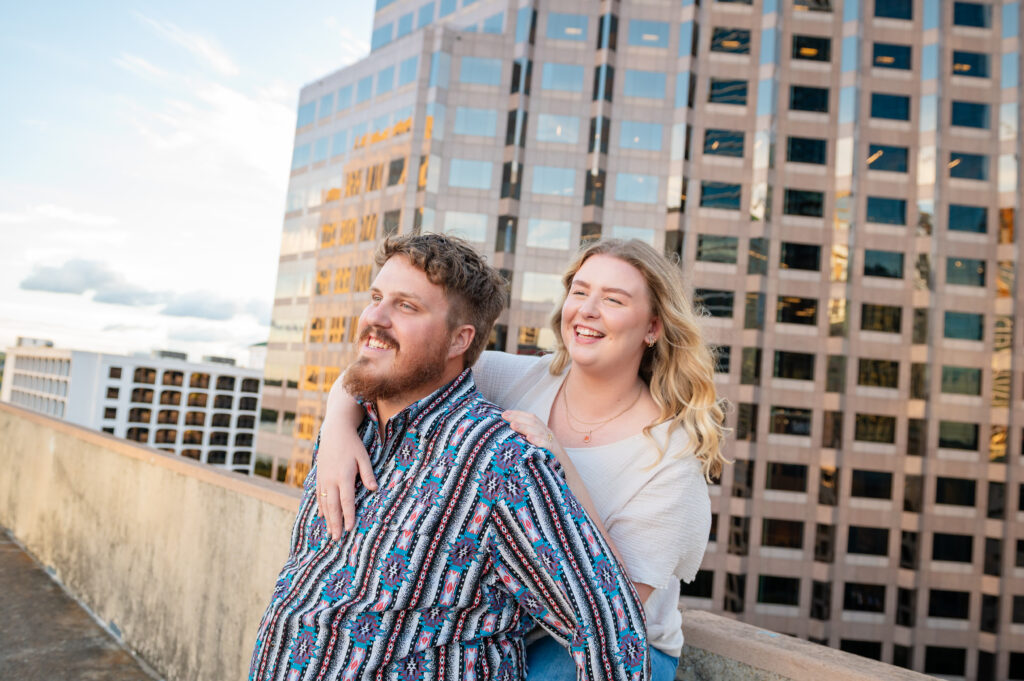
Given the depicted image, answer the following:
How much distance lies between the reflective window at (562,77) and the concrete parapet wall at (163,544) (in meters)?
37.7

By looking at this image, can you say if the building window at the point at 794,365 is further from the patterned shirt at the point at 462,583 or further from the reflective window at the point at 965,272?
the patterned shirt at the point at 462,583

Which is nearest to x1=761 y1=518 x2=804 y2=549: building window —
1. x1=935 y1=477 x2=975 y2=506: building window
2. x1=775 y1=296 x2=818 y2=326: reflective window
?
x1=935 y1=477 x2=975 y2=506: building window

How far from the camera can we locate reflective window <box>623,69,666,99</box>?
39.3 meters

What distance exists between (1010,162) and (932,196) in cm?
504

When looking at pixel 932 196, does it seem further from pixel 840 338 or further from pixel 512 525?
pixel 512 525

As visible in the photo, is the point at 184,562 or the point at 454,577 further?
the point at 184,562

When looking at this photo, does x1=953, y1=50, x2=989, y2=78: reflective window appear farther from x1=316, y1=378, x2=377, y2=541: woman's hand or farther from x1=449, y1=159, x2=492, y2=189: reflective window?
x1=316, y1=378, x2=377, y2=541: woman's hand

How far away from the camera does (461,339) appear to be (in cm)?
176

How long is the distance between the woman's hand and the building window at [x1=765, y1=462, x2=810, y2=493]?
38911 mm

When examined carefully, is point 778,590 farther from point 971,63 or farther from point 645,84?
point 971,63

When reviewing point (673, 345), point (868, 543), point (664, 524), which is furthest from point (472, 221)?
point (664, 524)

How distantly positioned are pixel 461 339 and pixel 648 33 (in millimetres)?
42752

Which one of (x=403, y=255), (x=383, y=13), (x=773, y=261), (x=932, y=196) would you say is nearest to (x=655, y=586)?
(x=403, y=255)

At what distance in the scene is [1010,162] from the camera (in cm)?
3947
